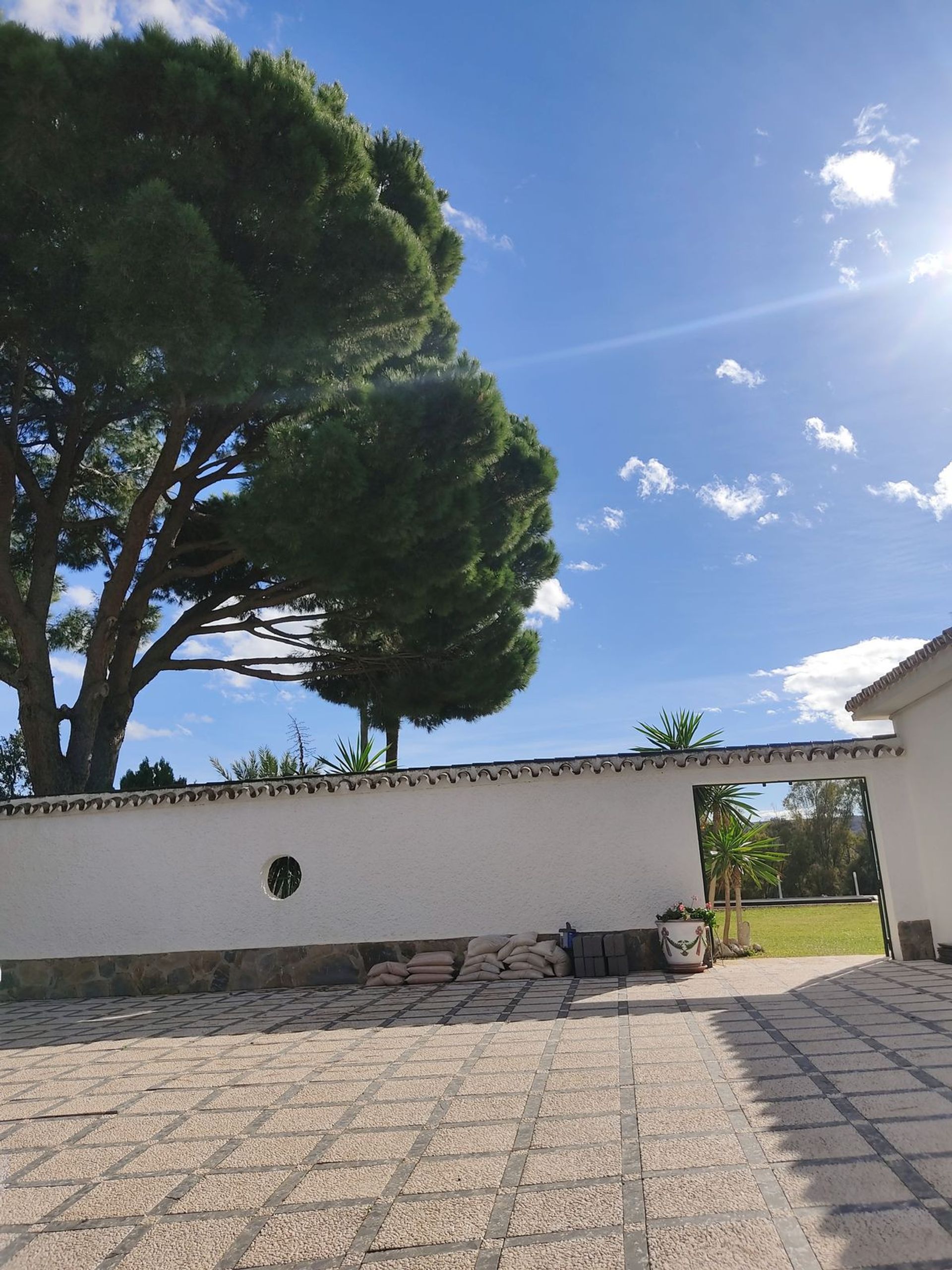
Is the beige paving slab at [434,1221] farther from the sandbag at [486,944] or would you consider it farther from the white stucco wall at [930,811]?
the white stucco wall at [930,811]

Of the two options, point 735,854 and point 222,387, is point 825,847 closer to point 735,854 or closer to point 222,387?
point 735,854

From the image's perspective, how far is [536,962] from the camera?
8.53m

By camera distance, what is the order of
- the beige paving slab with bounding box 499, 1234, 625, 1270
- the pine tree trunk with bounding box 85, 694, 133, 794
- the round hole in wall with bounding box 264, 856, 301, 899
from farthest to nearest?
1. the pine tree trunk with bounding box 85, 694, 133, 794
2. the round hole in wall with bounding box 264, 856, 301, 899
3. the beige paving slab with bounding box 499, 1234, 625, 1270

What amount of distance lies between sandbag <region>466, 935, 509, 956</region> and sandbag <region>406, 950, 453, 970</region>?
0.21 meters

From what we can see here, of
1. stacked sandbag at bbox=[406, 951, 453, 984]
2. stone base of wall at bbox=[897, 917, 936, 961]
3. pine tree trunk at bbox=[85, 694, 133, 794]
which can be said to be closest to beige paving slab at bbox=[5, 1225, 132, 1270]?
stacked sandbag at bbox=[406, 951, 453, 984]

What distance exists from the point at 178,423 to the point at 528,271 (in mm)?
4687

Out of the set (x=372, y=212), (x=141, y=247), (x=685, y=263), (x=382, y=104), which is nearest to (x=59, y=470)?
(x=141, y=247)

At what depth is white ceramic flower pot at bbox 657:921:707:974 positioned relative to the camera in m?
8.27

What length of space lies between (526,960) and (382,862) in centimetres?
179

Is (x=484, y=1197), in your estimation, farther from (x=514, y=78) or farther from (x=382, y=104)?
(x=382, y=104)

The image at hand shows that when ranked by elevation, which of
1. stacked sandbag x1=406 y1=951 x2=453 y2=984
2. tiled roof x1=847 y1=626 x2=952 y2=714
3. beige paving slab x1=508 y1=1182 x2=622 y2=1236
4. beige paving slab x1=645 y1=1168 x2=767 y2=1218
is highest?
tiled roof x1=847 y1=626 x2=952 y2=714

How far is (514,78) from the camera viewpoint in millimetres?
8453

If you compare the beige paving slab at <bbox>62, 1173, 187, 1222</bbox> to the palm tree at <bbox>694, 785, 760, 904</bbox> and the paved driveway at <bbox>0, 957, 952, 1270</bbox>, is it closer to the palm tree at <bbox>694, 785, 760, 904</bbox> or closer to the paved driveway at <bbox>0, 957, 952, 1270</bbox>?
the paved driveway at <bbox>0, 957, 952, 1270</bbox>

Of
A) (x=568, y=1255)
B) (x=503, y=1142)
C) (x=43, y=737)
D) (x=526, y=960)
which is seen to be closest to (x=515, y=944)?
(x=526, y=960)
